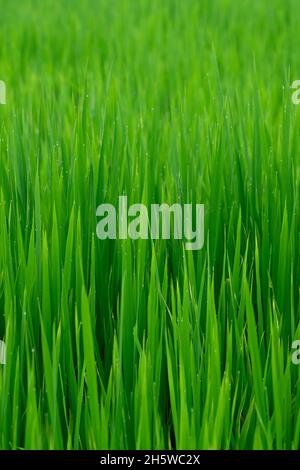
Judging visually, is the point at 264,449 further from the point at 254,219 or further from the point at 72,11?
the point at 72,11

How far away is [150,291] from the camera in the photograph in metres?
1.16

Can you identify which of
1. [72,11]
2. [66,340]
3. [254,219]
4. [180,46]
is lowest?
[66,340]

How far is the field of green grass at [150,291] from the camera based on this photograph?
1.07 m

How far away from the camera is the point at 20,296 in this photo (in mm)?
1295

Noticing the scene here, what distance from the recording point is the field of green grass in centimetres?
107

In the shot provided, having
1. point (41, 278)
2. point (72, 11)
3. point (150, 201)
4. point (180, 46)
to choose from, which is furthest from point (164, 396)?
point (72, 11)

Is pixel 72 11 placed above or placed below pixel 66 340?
above

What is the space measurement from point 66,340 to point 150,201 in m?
0.41
